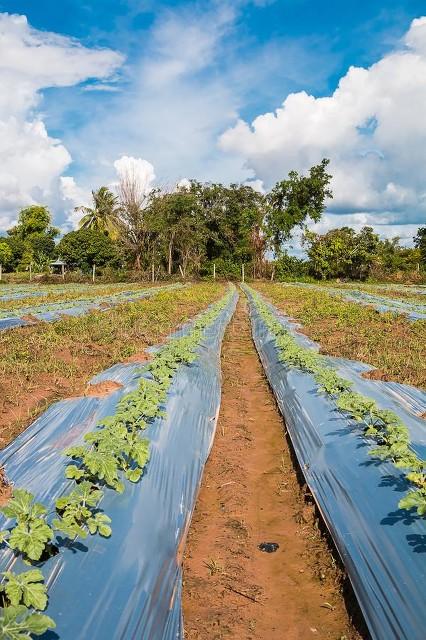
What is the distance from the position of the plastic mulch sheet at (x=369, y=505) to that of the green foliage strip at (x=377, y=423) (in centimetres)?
9

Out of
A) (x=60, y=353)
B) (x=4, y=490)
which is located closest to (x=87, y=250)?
(x=60, y=353)

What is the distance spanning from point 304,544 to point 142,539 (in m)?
1.18

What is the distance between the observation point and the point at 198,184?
38.6 m

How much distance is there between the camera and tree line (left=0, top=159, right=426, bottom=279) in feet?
111

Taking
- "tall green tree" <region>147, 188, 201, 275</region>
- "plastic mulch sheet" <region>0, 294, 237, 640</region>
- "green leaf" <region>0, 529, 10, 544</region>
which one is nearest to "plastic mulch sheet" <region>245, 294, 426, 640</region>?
"plastic mulch sheet" <region>0, 294, 237, 640</region>

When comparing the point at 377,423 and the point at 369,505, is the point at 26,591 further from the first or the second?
the point at 377,423

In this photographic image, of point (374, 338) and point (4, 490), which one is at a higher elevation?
point (374, 338)

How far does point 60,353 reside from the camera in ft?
26.0

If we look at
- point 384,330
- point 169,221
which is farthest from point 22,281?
point 384,330

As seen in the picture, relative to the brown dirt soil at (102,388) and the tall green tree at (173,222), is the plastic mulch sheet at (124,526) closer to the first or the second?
the brown dirt soil at (102,388)

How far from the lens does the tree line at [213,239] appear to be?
33844 mm

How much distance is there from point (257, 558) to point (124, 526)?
3.15 ft

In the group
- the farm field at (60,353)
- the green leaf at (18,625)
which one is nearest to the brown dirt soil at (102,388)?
the farm field at (60,353)

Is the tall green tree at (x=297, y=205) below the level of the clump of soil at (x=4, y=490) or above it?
above
